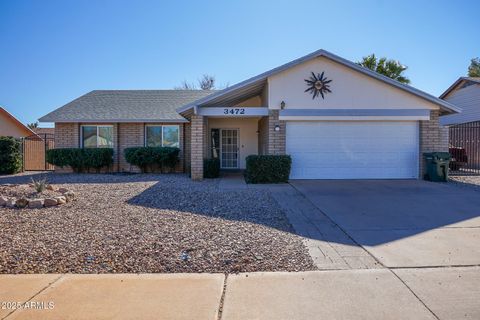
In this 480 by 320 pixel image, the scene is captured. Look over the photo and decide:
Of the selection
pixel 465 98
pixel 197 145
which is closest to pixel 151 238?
pixel 197 145

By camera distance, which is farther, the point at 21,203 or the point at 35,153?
the point at 35,153

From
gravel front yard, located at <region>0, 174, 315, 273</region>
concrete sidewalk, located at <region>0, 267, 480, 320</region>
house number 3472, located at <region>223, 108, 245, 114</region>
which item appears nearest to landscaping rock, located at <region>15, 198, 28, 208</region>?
gravel front yard, located at <region>0, 174, 315, 273</region>

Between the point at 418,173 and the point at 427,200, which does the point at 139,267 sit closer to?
the point at 427,200

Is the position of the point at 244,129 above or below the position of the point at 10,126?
below

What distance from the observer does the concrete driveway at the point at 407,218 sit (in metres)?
4.80

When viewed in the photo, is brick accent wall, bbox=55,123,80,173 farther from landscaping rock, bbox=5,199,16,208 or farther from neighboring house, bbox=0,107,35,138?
neighboring house, bbox=0,107,35,138

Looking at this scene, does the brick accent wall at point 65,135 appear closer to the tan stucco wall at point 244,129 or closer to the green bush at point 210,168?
the tan stucco wall at point 244,129

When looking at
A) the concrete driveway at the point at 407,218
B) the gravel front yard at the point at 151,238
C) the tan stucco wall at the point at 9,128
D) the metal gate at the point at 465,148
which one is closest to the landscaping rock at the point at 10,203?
the gravel front yard at the point at 151,238

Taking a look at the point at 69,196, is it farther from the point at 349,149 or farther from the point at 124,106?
the point at 124,106

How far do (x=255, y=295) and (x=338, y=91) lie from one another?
37.2ft

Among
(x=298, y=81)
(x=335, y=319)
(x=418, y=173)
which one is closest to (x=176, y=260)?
(x=335, y=319)

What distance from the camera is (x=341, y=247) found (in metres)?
5.16

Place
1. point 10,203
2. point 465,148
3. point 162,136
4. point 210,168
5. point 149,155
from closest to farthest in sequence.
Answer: point 10,203 < point 210,168 < point 149,155 < point 162,136 < point 465,148

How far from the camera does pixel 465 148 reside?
20.5m
